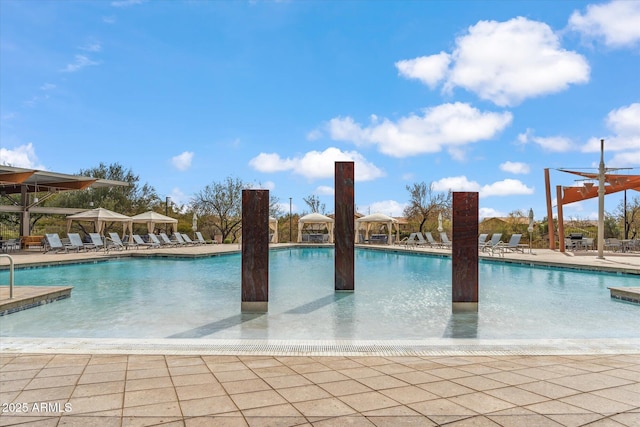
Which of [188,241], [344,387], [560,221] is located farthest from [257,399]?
[188,241]

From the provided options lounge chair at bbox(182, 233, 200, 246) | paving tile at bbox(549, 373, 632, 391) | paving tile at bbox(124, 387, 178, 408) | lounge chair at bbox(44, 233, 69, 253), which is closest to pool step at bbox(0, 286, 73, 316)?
paving tile at bbox(124, 387, 178, 408)

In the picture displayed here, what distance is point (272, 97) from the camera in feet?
55.5

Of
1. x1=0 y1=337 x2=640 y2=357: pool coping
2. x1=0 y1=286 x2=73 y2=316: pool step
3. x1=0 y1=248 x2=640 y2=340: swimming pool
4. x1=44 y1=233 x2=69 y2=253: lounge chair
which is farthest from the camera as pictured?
x1=44 y1=233 x2=69 y2=253: lounge chair

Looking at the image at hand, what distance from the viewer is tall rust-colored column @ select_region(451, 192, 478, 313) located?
592 centimetres

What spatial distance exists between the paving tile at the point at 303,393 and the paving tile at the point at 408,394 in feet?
1.24

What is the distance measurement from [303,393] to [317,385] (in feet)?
0.58

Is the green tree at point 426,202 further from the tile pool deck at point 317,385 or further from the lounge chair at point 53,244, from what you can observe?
the tile pool deck at point 317,385

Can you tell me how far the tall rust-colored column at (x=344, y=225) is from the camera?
7716 mm

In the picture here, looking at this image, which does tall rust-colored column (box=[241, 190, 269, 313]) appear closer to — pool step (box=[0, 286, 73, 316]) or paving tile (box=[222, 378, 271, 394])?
pool step (box=[0, 286, 73, 316])

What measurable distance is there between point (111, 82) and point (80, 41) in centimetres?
230

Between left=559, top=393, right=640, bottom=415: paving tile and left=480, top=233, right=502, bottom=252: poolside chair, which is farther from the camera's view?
left=480, top=233, right=502, bottom=252: poolside chair

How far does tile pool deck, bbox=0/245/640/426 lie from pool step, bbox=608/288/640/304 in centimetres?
379

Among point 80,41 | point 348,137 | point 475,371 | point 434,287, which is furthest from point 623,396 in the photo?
point 348,137

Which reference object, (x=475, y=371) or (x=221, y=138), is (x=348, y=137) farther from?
(x=475, y=371)
